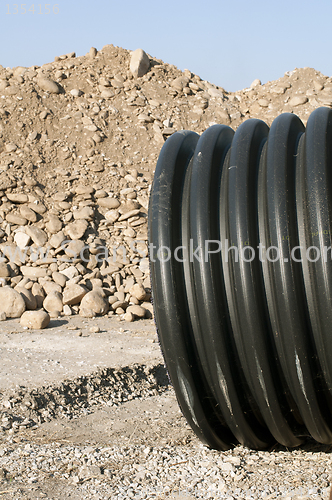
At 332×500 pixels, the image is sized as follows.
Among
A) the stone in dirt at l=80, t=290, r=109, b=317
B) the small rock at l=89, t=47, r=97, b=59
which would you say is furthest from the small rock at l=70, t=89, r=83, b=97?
the stone in dirt at l=80, t=290, r=109, b=317

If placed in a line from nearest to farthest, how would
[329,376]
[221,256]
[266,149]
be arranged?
[329,376] < [221,256] < [266,149]

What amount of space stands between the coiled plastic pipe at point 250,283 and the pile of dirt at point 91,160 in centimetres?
405

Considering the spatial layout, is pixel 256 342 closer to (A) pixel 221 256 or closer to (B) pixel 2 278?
(A) pixel 221 256

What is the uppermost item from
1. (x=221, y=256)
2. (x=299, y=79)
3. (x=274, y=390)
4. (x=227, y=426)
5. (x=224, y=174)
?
(x=299, y=79)

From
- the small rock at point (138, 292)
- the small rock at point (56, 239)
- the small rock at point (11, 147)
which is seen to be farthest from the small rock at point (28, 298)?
the small rock at point (11, 147)

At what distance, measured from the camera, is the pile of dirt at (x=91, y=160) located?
292 inches

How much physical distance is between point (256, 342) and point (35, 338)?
402 cm

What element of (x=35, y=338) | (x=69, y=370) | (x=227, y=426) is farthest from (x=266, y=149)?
(x=35, y=338)

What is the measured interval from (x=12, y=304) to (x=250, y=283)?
507cm

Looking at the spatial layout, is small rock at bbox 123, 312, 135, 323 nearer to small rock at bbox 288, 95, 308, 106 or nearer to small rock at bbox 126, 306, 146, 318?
small rock at bbox 126, 306, 146, 318

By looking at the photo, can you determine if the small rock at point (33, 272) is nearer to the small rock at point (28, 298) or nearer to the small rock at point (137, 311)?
the small rock at point (28, 298)

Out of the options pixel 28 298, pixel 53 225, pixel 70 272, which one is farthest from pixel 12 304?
pixel 53 225

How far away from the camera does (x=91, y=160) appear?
10.1 m

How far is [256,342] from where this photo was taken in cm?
232
